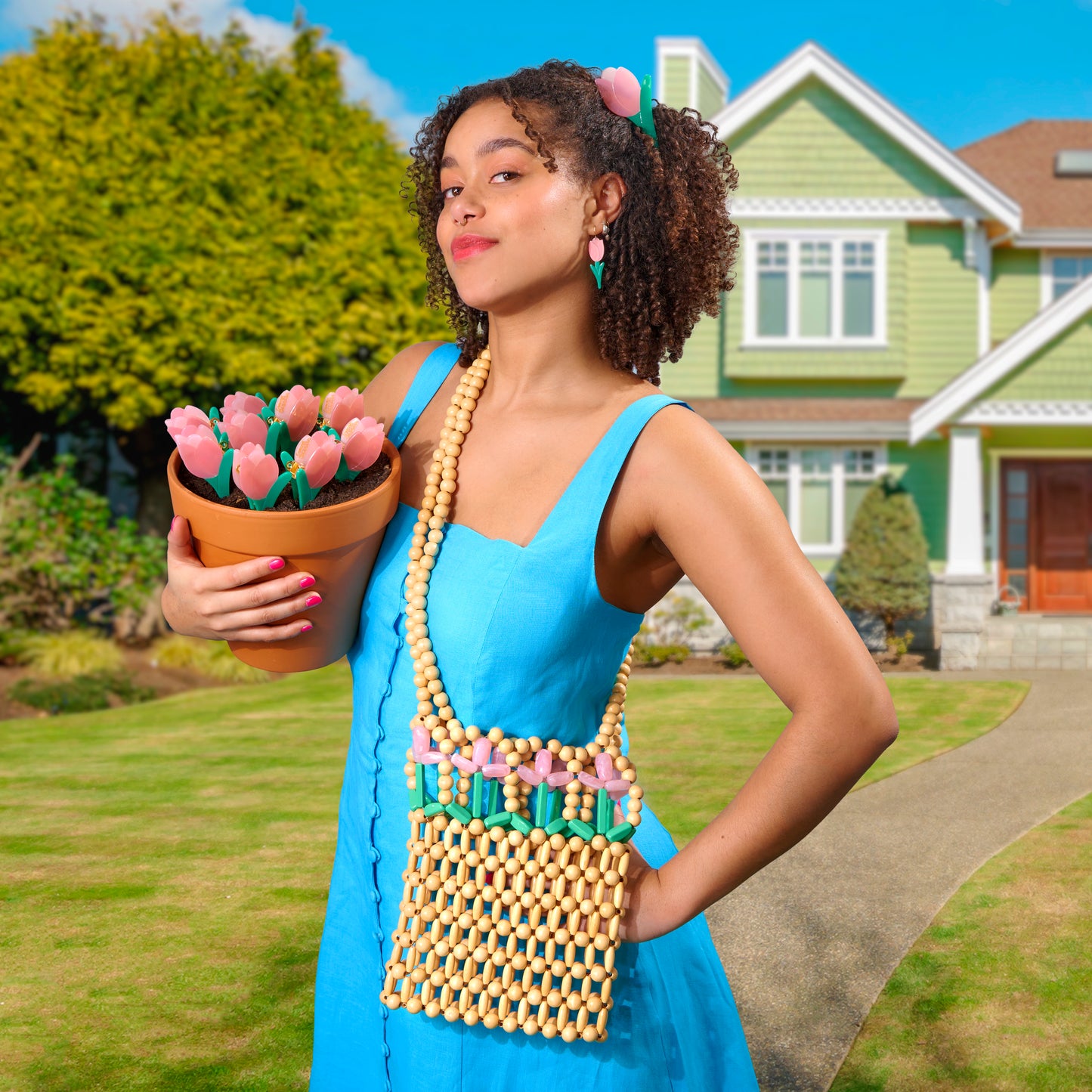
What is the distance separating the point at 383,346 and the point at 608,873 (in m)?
14.3

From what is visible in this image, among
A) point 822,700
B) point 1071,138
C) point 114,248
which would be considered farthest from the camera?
point 1071,138

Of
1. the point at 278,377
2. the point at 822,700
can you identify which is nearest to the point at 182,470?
the point at 822,700

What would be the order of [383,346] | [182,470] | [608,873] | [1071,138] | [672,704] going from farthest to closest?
[1071,138], [383,346], [672,704], [182,470], [608,873]

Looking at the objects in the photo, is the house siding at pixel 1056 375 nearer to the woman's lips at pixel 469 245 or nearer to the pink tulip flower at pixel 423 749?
the woman's lips at pixel 469 245

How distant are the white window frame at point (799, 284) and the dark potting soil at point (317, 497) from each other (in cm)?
1645

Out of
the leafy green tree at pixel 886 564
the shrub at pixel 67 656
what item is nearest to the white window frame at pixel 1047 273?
the leafy green tree at pixel 886 564

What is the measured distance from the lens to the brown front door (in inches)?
724

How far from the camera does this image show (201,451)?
1.54m

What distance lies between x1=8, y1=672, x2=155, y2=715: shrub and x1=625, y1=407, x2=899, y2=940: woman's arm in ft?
39.5

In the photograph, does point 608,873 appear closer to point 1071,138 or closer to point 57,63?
point 57,63

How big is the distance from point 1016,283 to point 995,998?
51.8 ft

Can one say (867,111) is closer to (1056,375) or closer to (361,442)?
(1056,375)

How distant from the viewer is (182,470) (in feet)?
5.41

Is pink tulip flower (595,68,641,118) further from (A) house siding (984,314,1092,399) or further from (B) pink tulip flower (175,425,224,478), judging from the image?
(A) house siding (984,314,1092,399)
